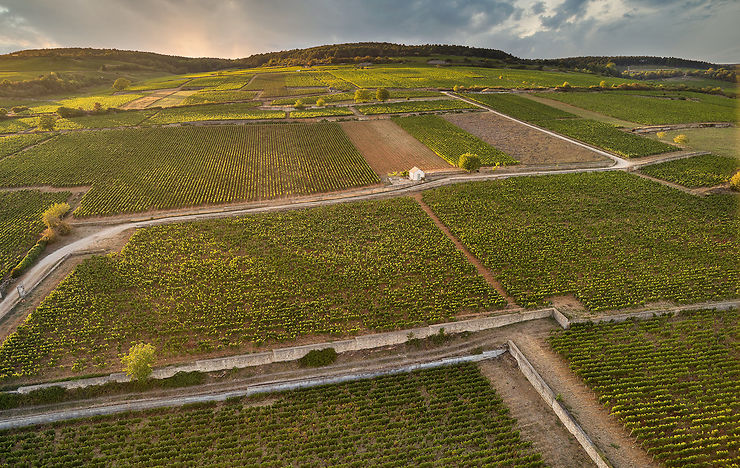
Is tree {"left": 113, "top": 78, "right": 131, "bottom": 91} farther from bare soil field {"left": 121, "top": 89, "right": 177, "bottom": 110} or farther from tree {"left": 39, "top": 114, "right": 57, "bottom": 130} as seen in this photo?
tree {"left": 39, "top": 114, "right": 57, "bottom": 130}

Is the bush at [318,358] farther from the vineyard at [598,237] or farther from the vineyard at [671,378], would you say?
the vineyard at [598,237]

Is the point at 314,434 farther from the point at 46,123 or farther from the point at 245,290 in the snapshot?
the point at 46,123

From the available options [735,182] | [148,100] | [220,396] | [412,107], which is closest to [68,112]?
[148,100]

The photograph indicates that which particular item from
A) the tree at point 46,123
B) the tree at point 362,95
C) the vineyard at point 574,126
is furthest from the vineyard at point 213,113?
the vineyard at point 574,126

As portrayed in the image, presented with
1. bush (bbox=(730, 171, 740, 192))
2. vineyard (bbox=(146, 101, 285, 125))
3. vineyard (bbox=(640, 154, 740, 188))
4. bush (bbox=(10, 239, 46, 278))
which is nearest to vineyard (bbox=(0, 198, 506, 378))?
bush (bbox=(10, 239, 46, 278))

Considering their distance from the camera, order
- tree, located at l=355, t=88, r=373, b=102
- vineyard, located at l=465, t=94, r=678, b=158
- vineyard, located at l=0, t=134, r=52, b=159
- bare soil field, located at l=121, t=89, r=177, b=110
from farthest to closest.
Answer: bare soil field, located at l=121, t=89, r=177, b=110, tree, located at l=355, t=88, r=373, b=102, vineyard, located at l=0, t=134, r=52, b=159, vineyard, located at l=465, t=94, r=678, b=158
